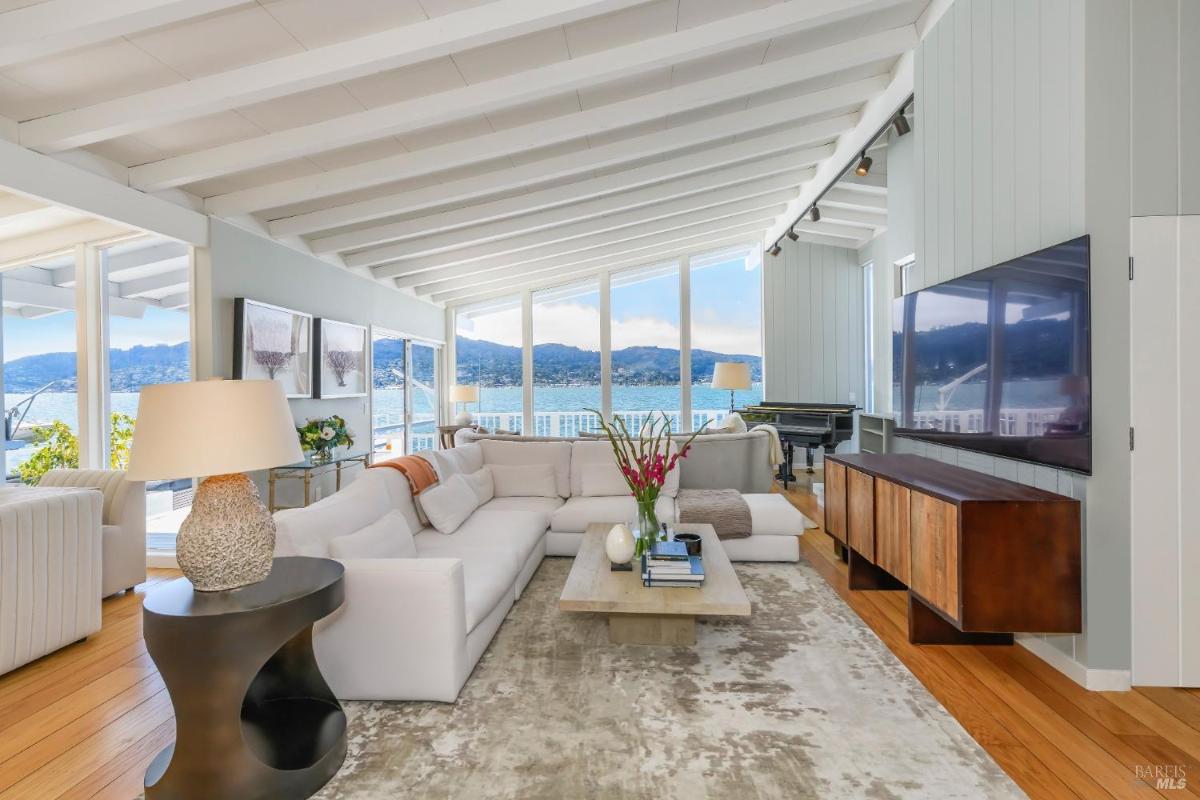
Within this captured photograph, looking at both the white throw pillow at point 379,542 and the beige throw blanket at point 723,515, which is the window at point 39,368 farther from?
the beige throw blanket at point 723,515

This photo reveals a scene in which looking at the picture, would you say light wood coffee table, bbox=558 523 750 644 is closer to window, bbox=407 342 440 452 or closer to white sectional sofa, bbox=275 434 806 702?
white sectional sofa, bbox=275 434 806 702

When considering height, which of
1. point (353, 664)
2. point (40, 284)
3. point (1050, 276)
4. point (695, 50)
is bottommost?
point (353, 664)

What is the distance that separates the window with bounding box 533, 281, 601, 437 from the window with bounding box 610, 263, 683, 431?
308 mm

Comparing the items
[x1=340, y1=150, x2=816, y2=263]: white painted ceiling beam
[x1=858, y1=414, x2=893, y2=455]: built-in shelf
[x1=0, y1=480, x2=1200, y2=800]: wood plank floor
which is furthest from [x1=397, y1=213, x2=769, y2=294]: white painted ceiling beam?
[x1=0, y1=480, x2=1200, y2=800]: wood plank floor

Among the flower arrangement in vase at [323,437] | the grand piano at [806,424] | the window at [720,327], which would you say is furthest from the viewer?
the window at [720,327]

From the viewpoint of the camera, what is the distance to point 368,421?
6.74m

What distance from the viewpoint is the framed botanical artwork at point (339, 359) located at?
18.1ft

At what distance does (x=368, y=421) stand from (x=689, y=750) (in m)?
5.58

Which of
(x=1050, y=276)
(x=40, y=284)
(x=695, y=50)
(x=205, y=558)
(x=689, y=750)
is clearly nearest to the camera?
(x=205, y=558)

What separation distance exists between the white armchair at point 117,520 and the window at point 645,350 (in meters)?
6.35

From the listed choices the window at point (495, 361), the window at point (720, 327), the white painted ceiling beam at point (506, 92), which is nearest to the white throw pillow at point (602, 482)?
the white painted ceiling beam at point (506, 92)

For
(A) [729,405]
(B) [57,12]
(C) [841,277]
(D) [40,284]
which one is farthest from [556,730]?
(C) [841,277]

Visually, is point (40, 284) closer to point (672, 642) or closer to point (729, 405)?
point (672, 642)

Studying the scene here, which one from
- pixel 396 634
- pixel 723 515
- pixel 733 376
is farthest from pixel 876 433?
pixel 396 634
